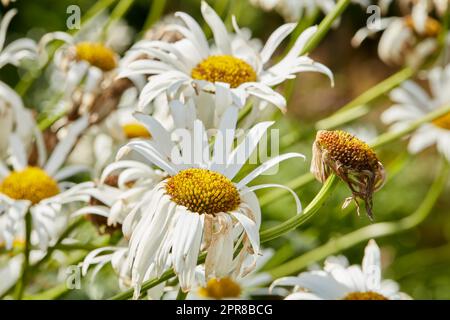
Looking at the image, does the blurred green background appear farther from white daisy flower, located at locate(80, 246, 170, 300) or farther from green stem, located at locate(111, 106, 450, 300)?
white daisy flower, located at locate(80, 246, 170, 300)

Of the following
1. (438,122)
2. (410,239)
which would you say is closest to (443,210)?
(410,239)

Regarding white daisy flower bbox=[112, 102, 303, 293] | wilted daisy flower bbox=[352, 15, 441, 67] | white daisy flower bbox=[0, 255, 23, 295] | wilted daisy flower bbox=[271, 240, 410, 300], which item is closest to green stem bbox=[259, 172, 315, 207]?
wilted daisy flower bbox=[271, 240, 410, 300]

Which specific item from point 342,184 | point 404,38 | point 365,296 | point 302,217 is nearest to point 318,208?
point 302,217

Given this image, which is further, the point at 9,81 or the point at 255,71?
the point at 9,81

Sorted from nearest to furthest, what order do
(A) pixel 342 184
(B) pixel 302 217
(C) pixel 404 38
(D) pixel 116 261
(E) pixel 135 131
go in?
(B) pixel 302 217 < (D) pixel 116 261 < (E) pixel 135 131 < (C) pixel 404 38 < (A) pixel 342 184

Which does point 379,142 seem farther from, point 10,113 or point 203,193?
point 10,113

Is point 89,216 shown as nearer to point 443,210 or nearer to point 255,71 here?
point 255,71
